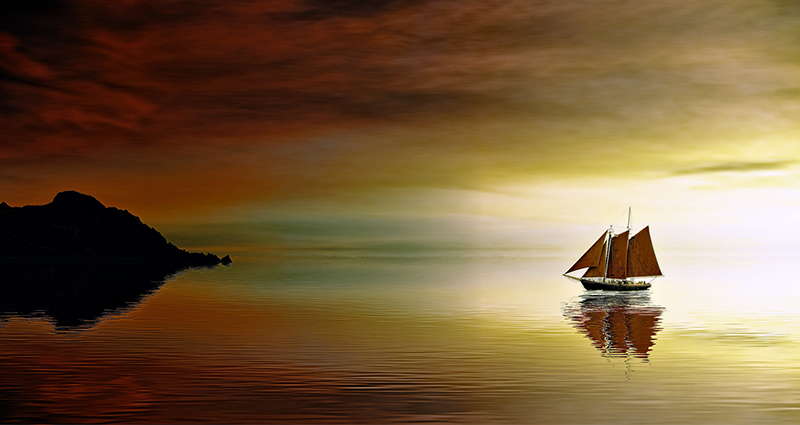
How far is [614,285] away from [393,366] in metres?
90.0

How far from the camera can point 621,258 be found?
4924 inches

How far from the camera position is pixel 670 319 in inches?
2933

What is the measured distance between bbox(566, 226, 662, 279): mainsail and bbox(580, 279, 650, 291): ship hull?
1.19 meters

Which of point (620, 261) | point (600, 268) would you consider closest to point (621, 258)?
point (620, 261)

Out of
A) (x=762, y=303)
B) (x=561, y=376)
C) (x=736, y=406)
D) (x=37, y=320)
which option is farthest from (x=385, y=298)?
(x=736, y=406)

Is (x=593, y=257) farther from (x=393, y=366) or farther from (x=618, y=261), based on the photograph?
(x=393, y=366)

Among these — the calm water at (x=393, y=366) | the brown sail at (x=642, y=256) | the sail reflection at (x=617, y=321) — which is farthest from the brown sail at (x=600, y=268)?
the calm water at (x=393, y=366)

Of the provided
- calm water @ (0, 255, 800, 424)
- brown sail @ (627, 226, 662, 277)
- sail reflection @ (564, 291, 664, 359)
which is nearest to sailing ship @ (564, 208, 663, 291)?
brown sail @ (627, 226, 662, 277)

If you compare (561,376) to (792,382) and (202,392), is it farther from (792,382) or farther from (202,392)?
(202,392)

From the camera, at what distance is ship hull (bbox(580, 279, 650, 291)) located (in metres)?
121

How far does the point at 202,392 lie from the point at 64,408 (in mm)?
5926

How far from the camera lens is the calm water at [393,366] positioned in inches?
1168

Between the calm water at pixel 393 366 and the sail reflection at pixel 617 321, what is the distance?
341 millimetres

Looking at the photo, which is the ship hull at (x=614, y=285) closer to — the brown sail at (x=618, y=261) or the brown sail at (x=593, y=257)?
the brown sail at (x=618, y=261)
